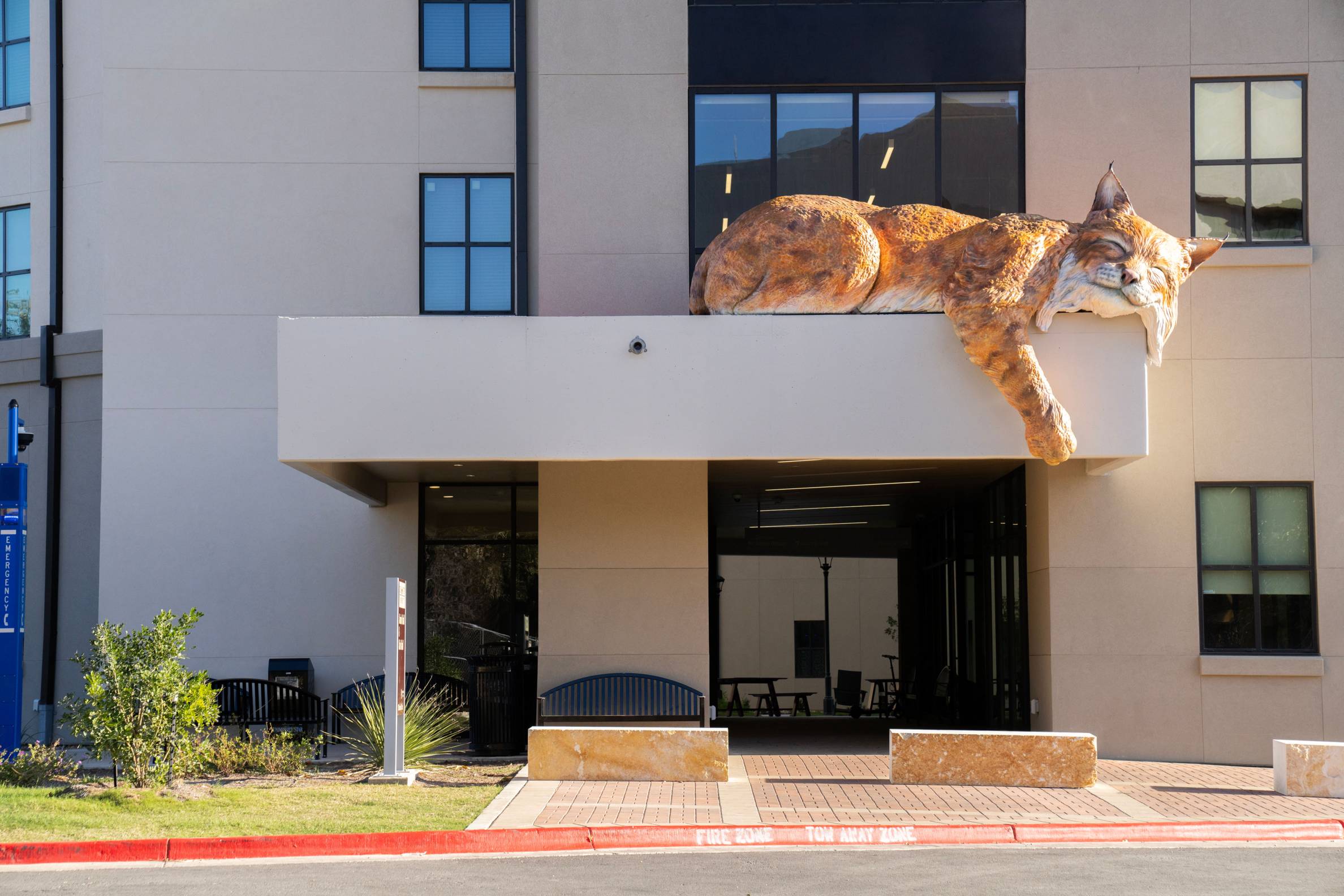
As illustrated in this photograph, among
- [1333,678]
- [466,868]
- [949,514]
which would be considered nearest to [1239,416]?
[1333,678]

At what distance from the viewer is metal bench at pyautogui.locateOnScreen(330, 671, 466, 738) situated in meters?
16.4

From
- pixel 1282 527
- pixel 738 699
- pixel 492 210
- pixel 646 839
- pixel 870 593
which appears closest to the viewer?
pixel 646 839

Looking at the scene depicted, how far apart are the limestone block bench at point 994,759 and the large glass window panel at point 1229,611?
3318 millimetres

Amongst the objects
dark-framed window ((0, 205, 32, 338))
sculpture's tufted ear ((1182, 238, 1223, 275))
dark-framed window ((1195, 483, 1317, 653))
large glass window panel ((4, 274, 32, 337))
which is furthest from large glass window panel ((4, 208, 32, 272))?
dark-framed window ((1195, 483, 1317, 653))

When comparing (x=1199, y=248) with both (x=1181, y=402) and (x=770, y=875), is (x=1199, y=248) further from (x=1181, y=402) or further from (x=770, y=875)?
(x=770, y=875)

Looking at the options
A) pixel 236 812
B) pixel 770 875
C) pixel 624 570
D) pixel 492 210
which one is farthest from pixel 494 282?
pixel 770 875

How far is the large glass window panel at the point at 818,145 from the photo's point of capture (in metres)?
16.1

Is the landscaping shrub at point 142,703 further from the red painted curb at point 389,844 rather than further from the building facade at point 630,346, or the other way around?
the red painted curb at point 389,844

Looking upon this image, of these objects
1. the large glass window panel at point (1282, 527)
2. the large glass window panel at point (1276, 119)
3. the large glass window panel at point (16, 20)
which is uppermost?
the large glass window panel at point (16, 20)

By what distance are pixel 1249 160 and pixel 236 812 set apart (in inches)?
489

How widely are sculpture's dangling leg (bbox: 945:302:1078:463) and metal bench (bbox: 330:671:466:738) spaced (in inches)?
285

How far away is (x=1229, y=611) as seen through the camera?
50.1ft

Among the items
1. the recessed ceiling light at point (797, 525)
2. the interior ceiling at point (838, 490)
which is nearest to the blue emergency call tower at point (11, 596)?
the interior ceiling at point (838, 490)

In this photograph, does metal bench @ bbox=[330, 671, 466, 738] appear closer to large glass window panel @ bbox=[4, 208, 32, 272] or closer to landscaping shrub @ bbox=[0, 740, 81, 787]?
landscaping shrub @ bbox=[0, 740, 81, 787]
